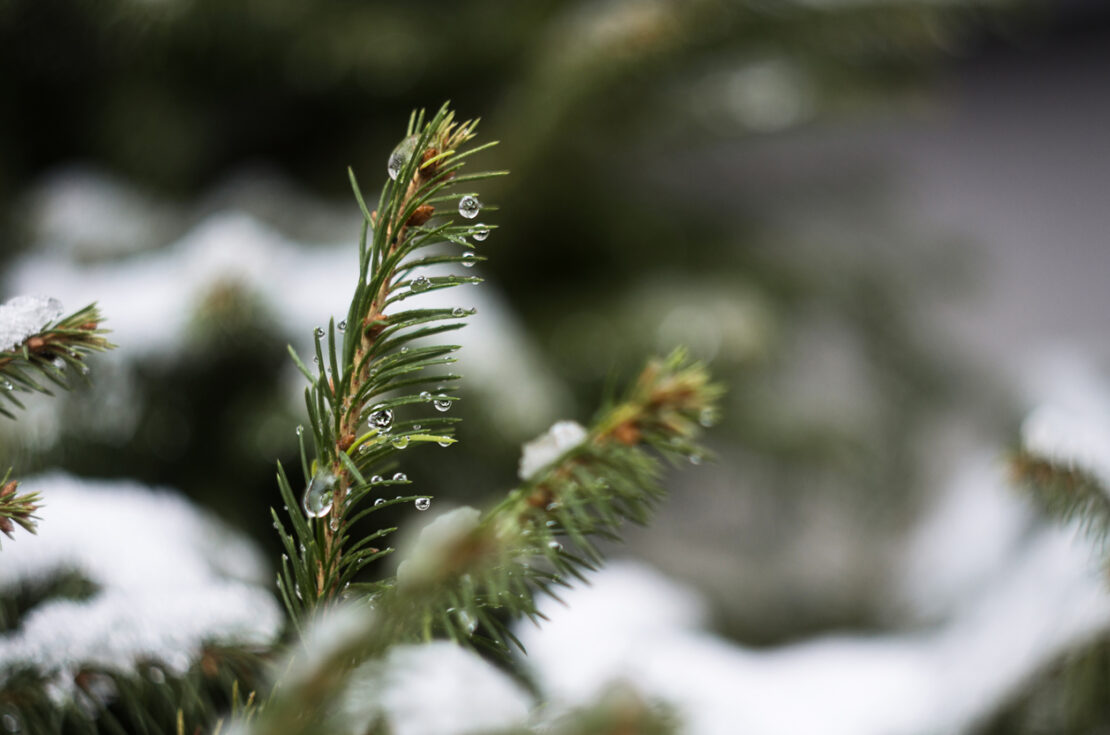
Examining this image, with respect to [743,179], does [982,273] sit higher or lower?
lower

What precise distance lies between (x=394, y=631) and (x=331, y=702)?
0.06 feet

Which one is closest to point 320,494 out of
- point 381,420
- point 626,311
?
point 381,420

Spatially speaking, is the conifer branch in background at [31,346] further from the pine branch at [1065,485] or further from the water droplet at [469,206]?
the pine branch at [1065,485]

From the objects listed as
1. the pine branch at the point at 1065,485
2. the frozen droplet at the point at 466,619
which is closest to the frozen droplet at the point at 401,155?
the frozen droplet at the point at 466,619

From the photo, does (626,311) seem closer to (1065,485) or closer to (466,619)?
(1065,485)

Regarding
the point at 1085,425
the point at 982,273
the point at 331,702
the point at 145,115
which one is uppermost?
the point at 982,273

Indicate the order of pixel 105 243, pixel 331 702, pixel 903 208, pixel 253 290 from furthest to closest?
pixel 903 208 < pixel 105 243 < pixel 253 290 < pixel 331 702

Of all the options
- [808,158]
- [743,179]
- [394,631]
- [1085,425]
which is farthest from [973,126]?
[394,631]

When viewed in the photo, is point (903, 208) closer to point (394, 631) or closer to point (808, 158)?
point (808, 158)

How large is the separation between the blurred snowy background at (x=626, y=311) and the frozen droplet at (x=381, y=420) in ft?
0.24

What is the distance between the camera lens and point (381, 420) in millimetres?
196

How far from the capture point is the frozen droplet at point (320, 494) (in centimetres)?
18

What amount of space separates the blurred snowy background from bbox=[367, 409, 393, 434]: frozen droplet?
2.9 inches

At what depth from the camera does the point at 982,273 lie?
988mm
